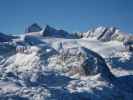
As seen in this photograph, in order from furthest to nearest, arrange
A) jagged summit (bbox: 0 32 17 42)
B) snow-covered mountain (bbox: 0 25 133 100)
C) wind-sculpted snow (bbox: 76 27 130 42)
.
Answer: wind-sculpted snow (bbox: 76 27 130 42)
jagged summit (bbox: 0 32 17 42)
snow-covered mountain (bbox: 0 25 133 100)

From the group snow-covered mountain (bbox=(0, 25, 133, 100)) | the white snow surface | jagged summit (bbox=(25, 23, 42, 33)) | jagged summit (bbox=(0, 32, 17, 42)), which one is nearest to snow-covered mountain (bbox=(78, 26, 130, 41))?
snow-covered mountain (bbox=(0, 25, 133, 100))

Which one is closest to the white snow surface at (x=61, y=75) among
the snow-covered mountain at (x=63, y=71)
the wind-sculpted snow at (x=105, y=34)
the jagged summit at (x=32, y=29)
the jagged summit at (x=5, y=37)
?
the snow-covered mountain at (x=63, y=71)

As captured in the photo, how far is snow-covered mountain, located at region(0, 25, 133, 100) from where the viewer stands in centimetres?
9719

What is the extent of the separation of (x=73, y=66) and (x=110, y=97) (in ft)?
59.8

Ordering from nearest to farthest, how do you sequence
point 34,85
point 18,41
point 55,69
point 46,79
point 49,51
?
point 34,85
point 46,79
point 55,69
point 49,51
point 18,41

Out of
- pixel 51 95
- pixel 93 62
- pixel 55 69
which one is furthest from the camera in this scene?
pixel 55 69

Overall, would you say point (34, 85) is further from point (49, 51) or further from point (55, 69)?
point (49, 51)

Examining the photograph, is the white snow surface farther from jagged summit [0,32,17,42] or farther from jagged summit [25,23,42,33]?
jagged summit [25,23,42,33]

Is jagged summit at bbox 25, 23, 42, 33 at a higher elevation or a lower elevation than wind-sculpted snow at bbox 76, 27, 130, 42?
higher

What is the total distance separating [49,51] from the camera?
136875 mm

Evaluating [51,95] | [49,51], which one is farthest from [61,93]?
[49,51]

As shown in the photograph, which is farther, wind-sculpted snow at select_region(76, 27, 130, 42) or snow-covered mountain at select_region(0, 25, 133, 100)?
wind-sculpted snow at select_region(76, 27, 130, 42)

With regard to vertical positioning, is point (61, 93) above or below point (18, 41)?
below

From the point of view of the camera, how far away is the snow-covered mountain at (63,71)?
97.2 meters
